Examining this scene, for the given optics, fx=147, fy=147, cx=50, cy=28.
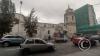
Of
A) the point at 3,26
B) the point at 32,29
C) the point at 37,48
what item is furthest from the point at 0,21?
the point at 37,48

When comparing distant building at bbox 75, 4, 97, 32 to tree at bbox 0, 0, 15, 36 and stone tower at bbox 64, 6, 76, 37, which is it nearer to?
stone tower at bbox 64, 6, 76, 37

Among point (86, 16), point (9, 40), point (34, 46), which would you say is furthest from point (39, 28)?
point (86, 16)

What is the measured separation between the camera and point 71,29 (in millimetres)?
56188

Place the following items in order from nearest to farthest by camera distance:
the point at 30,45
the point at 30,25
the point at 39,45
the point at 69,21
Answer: the point at 30,45 < the point at 39,45 < the point at 30,25 < the point at 69,21

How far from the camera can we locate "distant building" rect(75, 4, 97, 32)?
2736 inches

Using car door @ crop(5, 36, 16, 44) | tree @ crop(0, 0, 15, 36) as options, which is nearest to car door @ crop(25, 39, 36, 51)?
car door @ crop(5, 36, 16, 44)

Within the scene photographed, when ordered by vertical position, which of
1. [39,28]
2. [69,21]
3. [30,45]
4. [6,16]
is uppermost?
[69,21]

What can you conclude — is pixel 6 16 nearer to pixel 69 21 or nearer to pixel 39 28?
pixel 39 28

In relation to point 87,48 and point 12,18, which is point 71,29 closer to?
point 12,18

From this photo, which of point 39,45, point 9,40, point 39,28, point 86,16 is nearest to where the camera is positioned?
point 39,45

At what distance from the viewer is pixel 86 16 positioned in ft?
235

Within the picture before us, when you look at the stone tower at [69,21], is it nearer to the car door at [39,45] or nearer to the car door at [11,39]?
the car door at [11,39]

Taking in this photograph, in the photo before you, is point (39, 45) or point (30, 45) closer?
point (30, 45)

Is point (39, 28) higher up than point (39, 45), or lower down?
higher up
